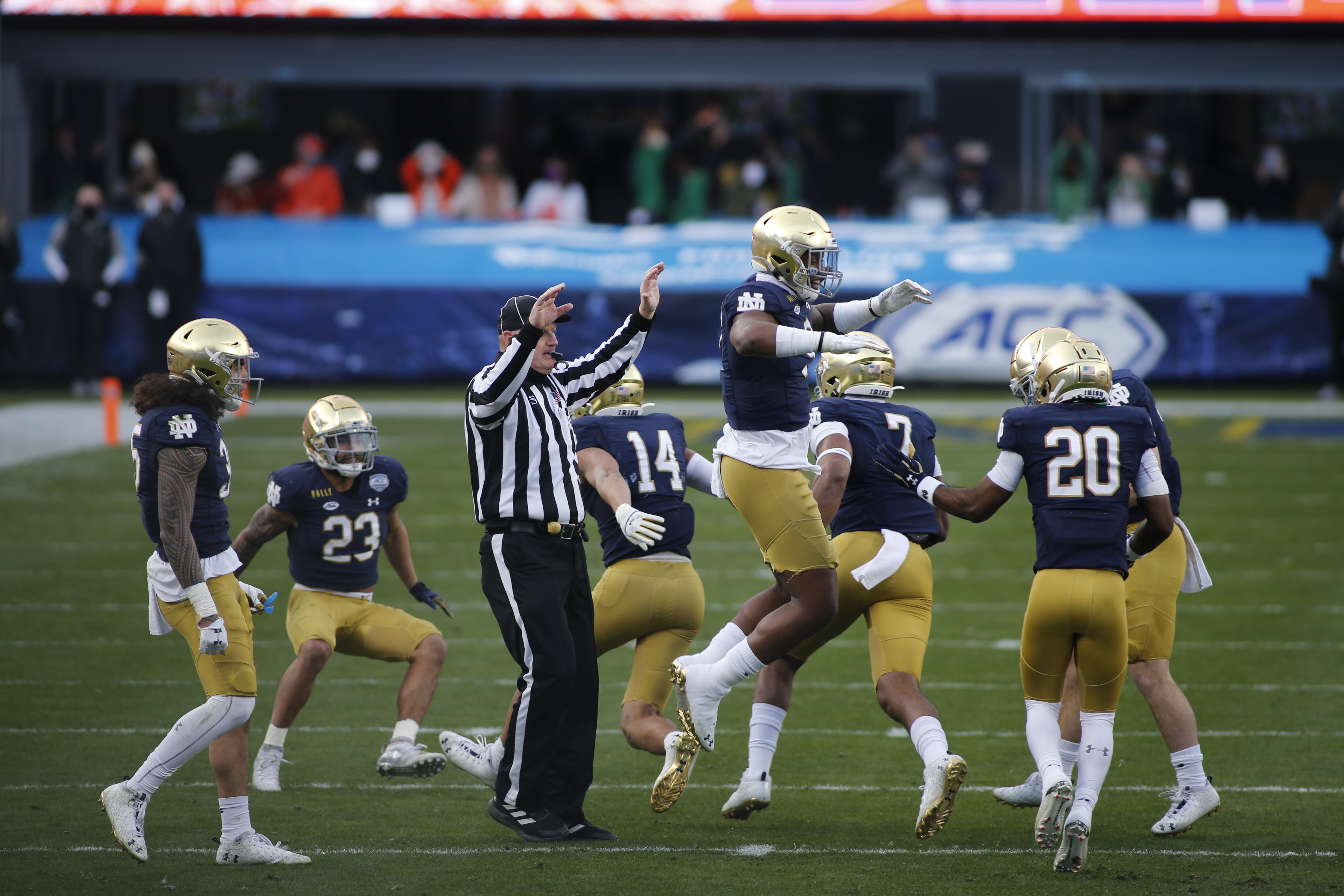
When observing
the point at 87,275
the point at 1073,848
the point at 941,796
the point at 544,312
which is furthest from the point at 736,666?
the point at 87,275

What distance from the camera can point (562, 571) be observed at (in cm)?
514

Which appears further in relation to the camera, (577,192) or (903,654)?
(577,192)

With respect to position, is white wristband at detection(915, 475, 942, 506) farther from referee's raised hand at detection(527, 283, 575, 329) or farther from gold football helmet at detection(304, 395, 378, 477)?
gold football helmet at detection(304, 395, 378, 477)

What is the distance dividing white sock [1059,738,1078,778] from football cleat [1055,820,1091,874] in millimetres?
568

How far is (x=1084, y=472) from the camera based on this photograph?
4.78 meters

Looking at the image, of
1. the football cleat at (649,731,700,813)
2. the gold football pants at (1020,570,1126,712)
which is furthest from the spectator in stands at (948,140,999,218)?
the football cleat at (649,731,700,813)

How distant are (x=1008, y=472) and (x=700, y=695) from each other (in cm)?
128

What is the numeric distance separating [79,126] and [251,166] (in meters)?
2.34

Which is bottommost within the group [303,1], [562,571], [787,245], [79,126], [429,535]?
[429,535]

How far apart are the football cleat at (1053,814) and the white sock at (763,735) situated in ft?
3.36

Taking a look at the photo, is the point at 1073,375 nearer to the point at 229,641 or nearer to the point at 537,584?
the point at 537,584

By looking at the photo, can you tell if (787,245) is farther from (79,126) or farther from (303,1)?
(79,126)

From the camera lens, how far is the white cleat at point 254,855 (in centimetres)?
479

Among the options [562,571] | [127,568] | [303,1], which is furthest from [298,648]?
[303,1]
